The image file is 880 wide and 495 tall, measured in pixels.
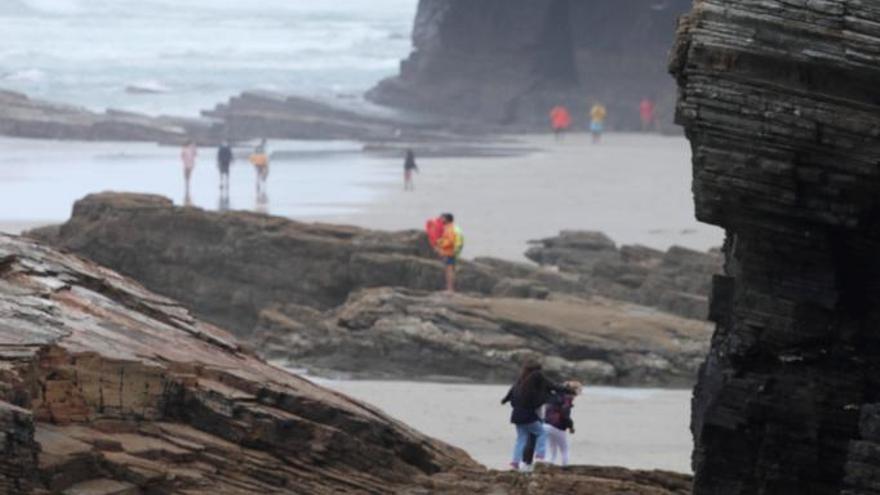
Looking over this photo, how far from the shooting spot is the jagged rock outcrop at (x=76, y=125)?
55281mm

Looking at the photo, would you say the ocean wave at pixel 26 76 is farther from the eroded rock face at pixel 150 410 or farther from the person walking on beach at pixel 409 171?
the eroded rock face at pixel 150 410

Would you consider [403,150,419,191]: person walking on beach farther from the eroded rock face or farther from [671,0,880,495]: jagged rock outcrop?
[671,0,880,495]: jagged rock outcrop

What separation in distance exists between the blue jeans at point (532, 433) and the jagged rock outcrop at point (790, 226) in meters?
3.35

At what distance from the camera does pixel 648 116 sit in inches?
2406

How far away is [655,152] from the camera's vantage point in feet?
174

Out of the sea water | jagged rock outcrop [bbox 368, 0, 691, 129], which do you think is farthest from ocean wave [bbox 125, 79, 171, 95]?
jagged rock outcrop [bbox 368, 0, 691, 129]

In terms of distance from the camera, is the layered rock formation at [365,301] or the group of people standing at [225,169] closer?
the layered rock formation at [365,301]

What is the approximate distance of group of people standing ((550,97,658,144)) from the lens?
190ft

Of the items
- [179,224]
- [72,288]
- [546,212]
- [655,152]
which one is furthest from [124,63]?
[72,288]

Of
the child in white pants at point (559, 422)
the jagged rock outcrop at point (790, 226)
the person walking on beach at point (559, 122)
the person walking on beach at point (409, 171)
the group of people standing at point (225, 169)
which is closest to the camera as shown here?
the jagged rock outcrop at point (790, 226)

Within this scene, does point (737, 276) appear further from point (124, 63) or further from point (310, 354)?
point (124, 63)

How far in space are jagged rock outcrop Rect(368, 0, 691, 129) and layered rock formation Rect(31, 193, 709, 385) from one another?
35.5 metres

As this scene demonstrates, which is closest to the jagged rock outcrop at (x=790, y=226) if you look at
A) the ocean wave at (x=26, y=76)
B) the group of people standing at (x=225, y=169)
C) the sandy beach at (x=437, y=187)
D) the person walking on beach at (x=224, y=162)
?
the sandy beach at (x=437, y=187)

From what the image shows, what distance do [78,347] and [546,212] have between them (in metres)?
27.1
